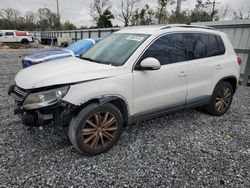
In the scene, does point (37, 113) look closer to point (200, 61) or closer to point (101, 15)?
point (200, 61)

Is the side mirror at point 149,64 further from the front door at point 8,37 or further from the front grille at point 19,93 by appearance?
the front door at point 8,37

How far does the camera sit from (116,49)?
11.1 feet

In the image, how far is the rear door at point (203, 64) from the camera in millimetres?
3658

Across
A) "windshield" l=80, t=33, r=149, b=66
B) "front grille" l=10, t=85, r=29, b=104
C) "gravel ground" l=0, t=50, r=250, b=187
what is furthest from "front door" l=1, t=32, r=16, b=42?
"front grille" l=10, t=85, r=29, b=104

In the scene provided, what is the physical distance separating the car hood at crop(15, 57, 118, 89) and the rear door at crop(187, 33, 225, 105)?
1584 millimetres

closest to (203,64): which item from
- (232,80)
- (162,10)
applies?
(232,80)

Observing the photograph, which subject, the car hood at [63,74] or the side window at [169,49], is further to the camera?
the side window at [169,49]

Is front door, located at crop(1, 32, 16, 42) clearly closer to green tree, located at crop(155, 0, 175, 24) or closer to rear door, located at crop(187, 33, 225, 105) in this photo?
green tree, located at crop(155, 0, 175, 24)

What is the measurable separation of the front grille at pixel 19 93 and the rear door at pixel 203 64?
2.65m

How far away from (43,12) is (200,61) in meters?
61.0

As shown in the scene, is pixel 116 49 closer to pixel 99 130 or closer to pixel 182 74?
pixel 182 74

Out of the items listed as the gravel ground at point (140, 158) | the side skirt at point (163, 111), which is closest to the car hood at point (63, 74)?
the side skirt at point (163, 111)

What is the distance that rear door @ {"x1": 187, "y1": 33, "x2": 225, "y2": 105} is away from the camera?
3.66 meters

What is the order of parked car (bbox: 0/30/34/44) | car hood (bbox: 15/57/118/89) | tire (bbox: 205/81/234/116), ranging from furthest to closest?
1. parked car (bbox: 0/30/34/44)
2. tire (bbox: 205/81/234/116)
3. car hood (bbox: 15/57/118/89)
